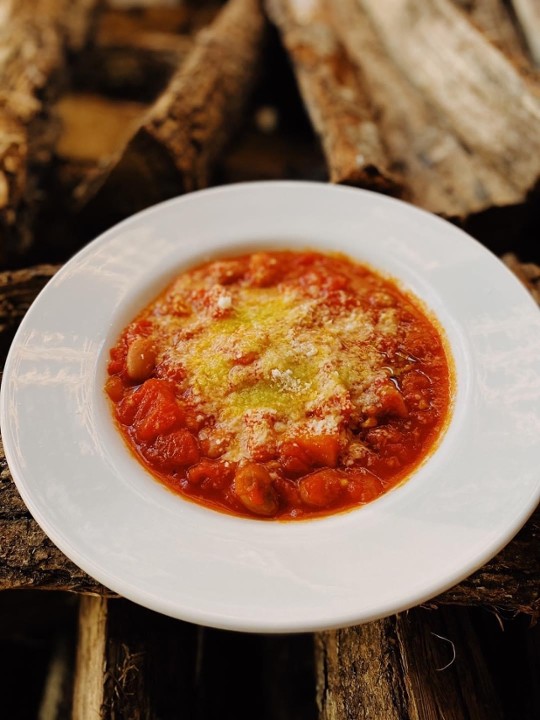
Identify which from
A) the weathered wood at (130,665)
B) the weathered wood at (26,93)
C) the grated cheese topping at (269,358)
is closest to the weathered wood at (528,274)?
the grated cheese topping at (269,358)

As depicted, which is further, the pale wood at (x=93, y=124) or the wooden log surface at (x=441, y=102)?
the pale wood at (x=93, y=124)

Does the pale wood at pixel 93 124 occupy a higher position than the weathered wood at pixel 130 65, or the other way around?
the weathered wood at pixel 130 65

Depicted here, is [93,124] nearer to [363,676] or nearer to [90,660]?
[90,660]

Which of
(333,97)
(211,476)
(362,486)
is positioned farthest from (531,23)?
(211,476)

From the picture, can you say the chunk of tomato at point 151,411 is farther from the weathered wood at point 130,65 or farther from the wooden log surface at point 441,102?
the weathered wood at point 130,65

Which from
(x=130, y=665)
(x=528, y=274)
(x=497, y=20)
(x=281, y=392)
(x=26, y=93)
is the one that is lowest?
(x=130, y=665)

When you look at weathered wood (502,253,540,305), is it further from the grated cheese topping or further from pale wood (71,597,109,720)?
pale wood (71,597,109,720)
